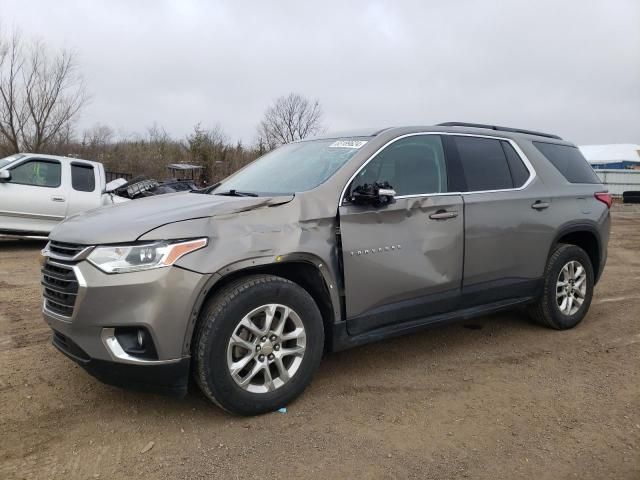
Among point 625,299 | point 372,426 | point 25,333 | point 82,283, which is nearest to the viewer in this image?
Answer: point 82,283

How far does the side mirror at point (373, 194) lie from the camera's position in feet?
11.0

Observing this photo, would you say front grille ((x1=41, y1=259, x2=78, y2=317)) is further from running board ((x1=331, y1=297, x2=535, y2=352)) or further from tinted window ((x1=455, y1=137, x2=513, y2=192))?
tinted window ((x1=455, y1=137, x2=513, y2=192))

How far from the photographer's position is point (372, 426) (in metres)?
3.07

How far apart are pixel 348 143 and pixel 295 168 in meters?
0.44

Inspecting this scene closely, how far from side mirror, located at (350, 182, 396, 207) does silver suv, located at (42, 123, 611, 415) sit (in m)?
0.01

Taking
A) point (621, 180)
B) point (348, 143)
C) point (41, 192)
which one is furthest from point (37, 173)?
point (621, 180)

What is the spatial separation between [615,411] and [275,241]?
2422 mm

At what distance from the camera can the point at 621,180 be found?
34.0 metres

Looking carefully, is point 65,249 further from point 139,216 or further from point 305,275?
point 305,275

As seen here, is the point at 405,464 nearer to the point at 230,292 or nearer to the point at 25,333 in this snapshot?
the point at 230,292

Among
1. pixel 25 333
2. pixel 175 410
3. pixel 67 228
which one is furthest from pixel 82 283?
pixel 25 333

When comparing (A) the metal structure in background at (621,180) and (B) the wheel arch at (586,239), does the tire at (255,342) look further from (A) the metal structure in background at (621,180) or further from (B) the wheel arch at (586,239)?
(A) the metal structure in background at (621,180)

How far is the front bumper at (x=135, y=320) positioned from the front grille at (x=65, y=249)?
7cm

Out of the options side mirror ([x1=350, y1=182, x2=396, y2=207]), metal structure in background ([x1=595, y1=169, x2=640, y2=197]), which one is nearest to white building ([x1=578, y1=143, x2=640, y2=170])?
metal structure in background ([x1=595, y1=169, x2=640, y2=197])
